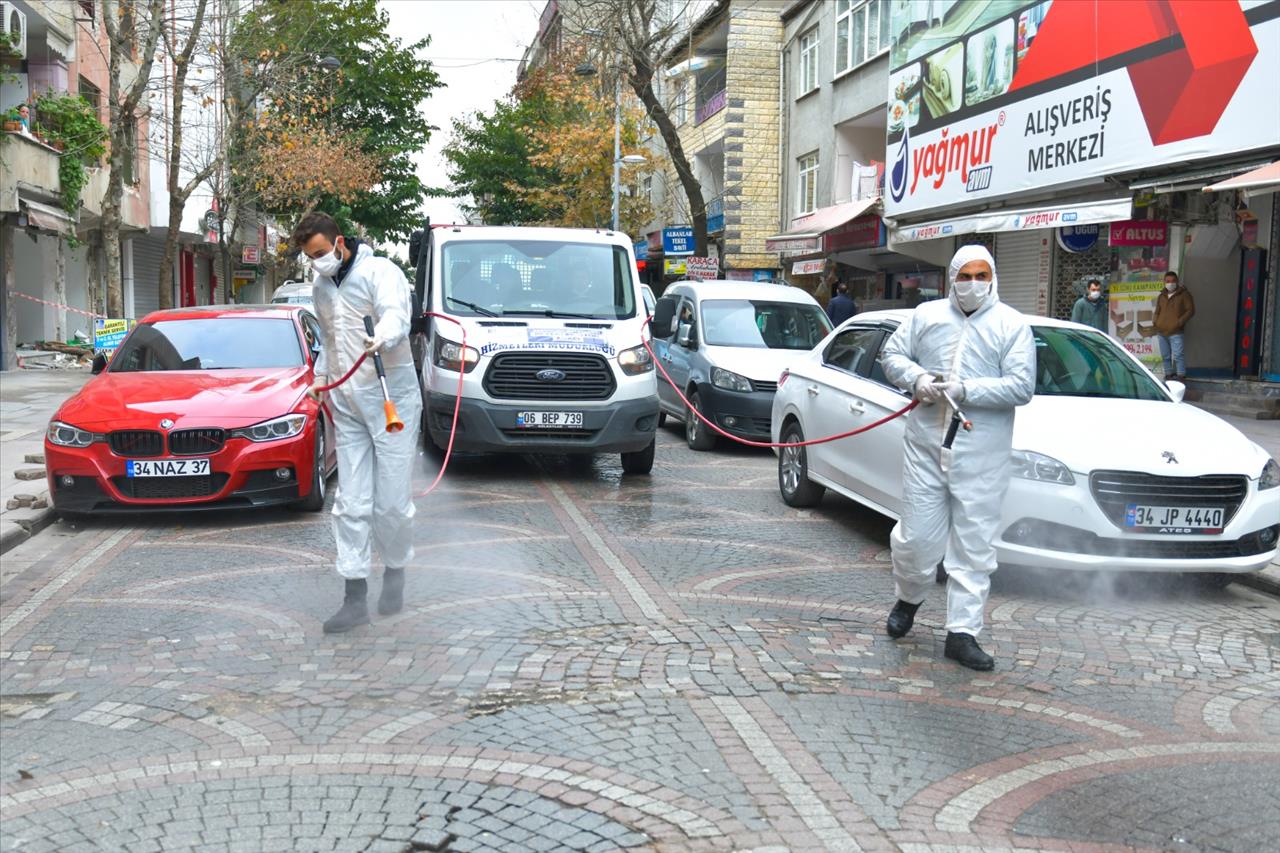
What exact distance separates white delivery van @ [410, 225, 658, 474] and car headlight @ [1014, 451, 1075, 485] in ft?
14.9

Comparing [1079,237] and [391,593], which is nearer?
[391,593]

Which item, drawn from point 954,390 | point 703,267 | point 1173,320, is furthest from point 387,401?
point 703,267

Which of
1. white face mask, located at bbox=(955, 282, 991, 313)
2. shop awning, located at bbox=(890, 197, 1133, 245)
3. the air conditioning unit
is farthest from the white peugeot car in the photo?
the air conditioning unit

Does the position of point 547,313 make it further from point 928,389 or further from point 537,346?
point 928,389

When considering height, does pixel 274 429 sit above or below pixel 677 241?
below

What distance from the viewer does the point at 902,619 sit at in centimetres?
621

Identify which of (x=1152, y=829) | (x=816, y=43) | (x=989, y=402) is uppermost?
(x=816, y=43)

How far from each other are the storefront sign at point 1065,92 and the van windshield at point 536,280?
24.8 ft

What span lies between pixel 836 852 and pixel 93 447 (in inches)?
269

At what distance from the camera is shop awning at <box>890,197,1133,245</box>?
16.8 m

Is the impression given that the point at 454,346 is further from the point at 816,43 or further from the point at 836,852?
the point at 816,43

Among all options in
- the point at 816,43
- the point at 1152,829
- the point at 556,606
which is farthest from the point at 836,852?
the point at 816,43

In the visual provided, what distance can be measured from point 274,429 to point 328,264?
317 cm

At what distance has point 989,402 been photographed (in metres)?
5.77
